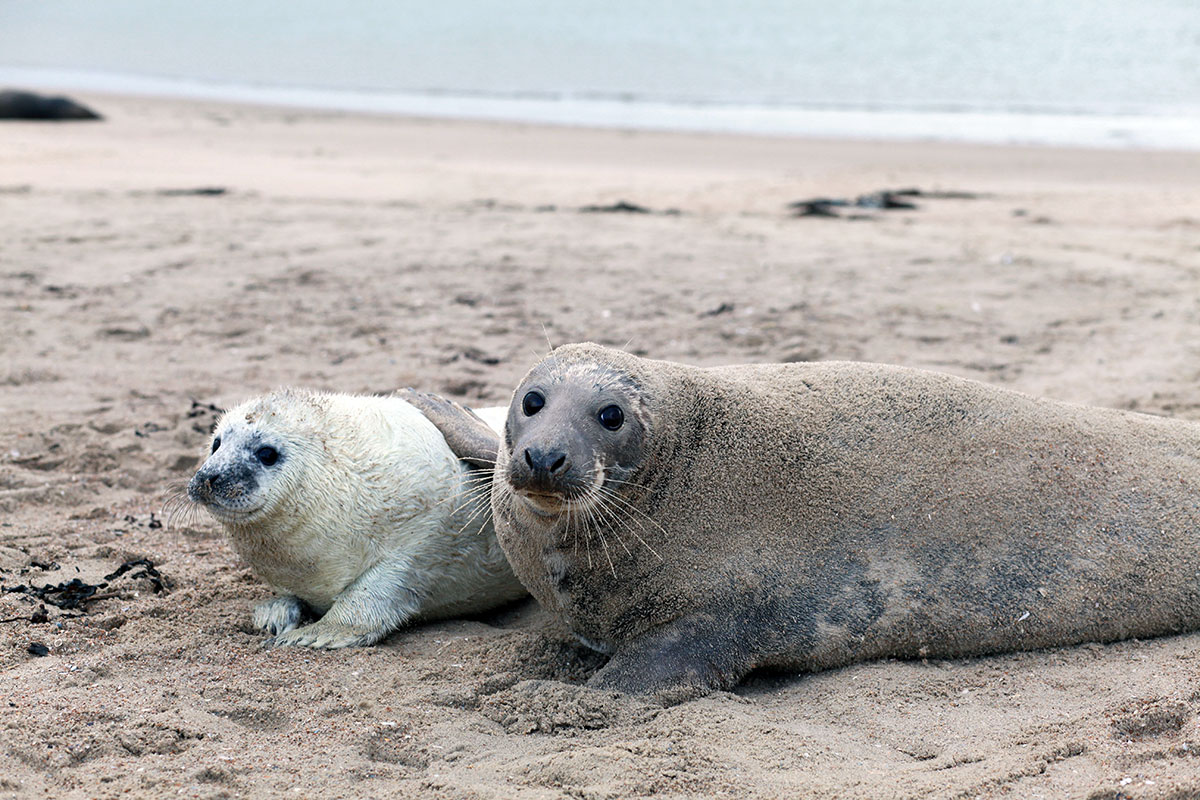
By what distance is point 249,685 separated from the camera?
11.9 feet

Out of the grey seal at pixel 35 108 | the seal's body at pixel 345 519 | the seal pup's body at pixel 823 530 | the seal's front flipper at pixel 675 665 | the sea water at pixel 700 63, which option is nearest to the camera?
the seal's front flipper at pixel 675 665

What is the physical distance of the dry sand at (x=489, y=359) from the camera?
124 inches

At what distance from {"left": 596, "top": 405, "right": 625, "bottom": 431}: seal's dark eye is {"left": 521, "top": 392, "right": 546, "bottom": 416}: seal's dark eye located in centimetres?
19

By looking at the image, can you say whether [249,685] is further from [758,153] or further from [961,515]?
[758,153]

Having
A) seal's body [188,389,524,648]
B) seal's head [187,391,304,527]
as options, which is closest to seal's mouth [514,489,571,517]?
seal's body [188,389,524,648]

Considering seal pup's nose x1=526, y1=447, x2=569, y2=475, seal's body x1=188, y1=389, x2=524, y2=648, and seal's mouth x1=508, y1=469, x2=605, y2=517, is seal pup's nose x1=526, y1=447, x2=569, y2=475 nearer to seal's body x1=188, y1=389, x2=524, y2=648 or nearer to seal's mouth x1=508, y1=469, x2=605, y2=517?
seal's mouth x1=508, y1=469, x2=605, y2=517

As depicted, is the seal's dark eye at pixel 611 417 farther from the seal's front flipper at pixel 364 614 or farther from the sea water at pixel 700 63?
the sea water at pixel 700 63

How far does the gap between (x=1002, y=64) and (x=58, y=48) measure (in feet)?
95.2

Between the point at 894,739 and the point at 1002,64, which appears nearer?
A: the point at 894,739

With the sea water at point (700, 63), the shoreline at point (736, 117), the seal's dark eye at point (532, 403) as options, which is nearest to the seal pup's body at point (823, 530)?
the seal's dark eye at point (532, 403)

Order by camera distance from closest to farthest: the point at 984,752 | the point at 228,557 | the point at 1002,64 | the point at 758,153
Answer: the point at 984,752 < the point at 228,557 < the point at 758,153 < the point at 1002,64

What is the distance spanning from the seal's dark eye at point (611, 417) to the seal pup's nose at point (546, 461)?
0.27 metres

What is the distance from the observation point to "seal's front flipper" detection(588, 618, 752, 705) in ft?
11.7

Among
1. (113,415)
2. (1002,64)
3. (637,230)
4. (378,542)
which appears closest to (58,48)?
(1002,64)
